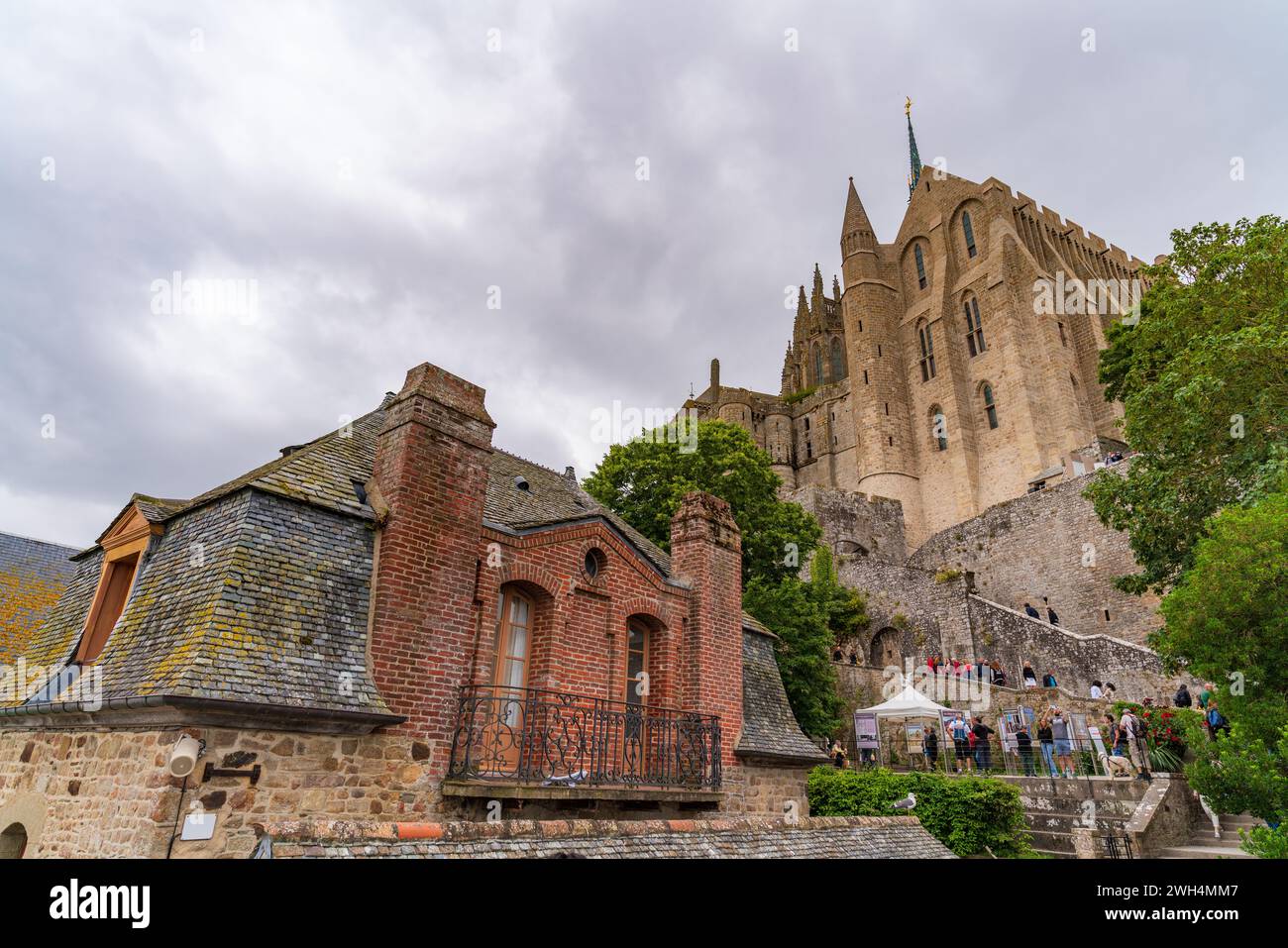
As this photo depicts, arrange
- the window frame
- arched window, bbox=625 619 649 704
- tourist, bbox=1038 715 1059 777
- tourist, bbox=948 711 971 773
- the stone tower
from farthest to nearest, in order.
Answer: the stone tower
the window frame
tourist, bbox=948 711 971 773
tourist, bbox=1038 715 1059 777
arched window, bbox=625 619 649 704

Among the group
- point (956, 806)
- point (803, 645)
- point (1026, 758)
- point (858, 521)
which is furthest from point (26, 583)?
point (858, 521)

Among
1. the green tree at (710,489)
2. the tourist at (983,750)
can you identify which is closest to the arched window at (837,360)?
the green tree at (710,489)

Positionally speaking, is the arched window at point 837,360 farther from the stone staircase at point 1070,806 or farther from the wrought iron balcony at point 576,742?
the wrought iron balcony at point 576,742

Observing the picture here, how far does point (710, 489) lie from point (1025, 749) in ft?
40.7

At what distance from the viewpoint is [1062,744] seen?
1702 centimetres

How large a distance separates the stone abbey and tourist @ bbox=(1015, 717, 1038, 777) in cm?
2090

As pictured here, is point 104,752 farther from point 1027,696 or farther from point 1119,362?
point 1119,362

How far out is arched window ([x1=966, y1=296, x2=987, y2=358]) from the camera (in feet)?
153

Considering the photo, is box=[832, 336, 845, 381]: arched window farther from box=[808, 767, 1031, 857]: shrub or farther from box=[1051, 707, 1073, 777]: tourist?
box=[808, 767, 1031, 857]: shrub

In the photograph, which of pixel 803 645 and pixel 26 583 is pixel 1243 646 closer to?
pixel 803 645

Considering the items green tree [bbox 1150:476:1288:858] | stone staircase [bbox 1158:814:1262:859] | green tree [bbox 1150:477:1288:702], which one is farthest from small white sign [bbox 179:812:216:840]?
stone staircase [bbox 1158:814:1262:859]

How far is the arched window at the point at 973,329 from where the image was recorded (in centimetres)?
4662

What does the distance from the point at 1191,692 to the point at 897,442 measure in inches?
1147
